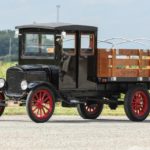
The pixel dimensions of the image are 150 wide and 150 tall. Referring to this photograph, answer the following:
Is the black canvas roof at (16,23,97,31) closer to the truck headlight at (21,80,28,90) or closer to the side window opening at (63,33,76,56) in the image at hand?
the side window opening at (63,33,76,56)

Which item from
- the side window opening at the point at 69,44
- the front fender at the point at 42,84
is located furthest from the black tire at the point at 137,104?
the front fender at the point at 42,84

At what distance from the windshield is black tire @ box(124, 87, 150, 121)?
7.84 feet

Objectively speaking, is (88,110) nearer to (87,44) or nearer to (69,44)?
(87,44)

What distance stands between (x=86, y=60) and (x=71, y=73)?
1.88 ft

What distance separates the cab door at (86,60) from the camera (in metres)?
21.4

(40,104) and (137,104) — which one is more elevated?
(40,104)

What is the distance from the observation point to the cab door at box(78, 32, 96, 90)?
841 inches

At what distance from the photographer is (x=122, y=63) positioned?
2186 centimetres

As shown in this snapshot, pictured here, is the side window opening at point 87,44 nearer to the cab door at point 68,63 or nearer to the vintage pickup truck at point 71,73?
the vintage pickup truck at point 71,73

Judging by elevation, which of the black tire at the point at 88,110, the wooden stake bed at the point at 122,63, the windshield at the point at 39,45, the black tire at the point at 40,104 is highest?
the windshield at the point at 39,45
